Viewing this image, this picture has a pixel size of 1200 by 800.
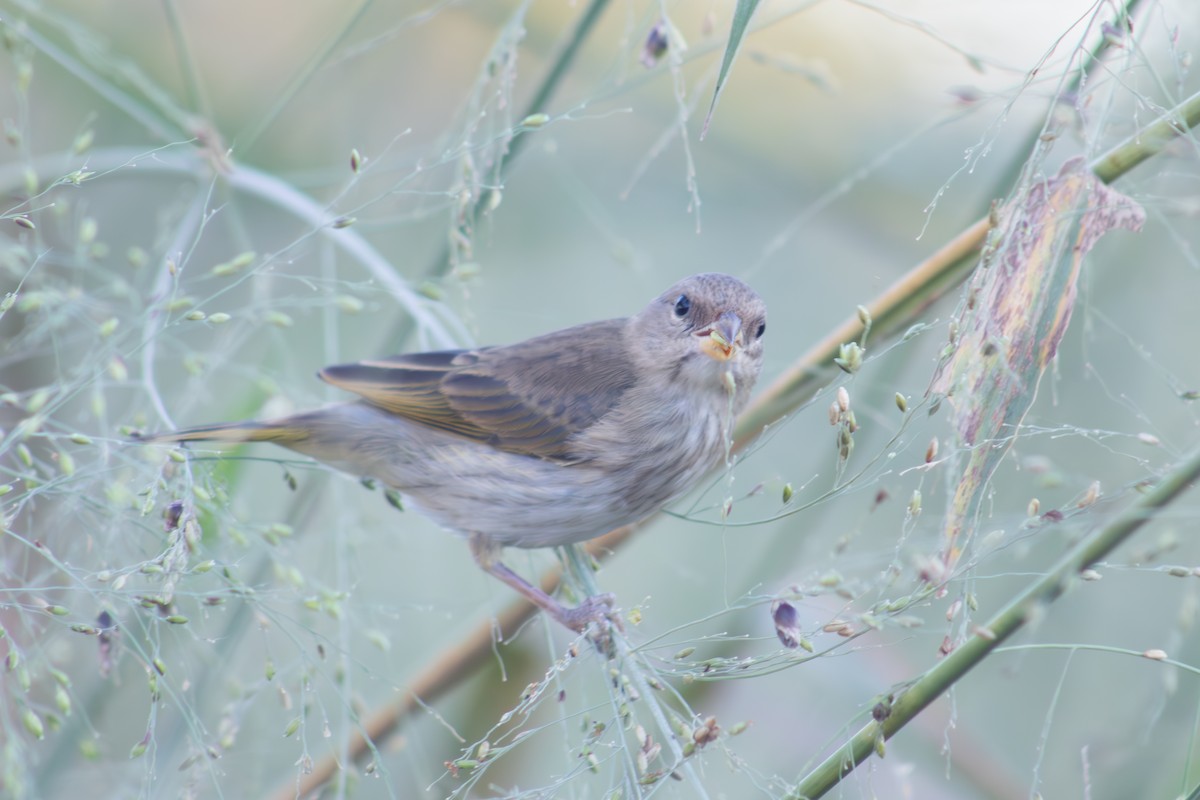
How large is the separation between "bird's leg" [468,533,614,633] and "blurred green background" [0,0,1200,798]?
102 millimetres

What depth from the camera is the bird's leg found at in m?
2.40

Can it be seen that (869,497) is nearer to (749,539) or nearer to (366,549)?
(749,539)

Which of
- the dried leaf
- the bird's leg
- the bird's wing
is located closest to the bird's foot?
the bird's leg

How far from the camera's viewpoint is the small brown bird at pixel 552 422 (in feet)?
10.1

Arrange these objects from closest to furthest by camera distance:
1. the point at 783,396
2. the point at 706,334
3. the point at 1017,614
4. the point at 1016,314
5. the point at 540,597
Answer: the point at 1017,614, the point at 1016,314, the point at 783,396, the point at 540,597, the point at 706,334

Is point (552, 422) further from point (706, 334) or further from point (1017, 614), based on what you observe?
point (1017, 614)

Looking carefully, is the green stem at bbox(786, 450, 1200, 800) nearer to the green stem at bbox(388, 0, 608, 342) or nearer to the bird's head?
the green stem at bbox(388, 0, 608, 342)

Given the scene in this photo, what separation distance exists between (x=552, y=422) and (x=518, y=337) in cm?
190

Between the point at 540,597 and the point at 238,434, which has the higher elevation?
the point at 238,434

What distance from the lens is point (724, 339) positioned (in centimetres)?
296

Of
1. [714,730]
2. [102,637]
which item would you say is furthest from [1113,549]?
[102,637]

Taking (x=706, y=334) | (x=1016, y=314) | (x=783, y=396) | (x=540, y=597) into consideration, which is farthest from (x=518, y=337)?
(x=1016, y=314)

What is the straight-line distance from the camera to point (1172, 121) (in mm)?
1644

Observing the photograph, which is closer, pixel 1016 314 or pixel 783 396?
pixel 1016 314
